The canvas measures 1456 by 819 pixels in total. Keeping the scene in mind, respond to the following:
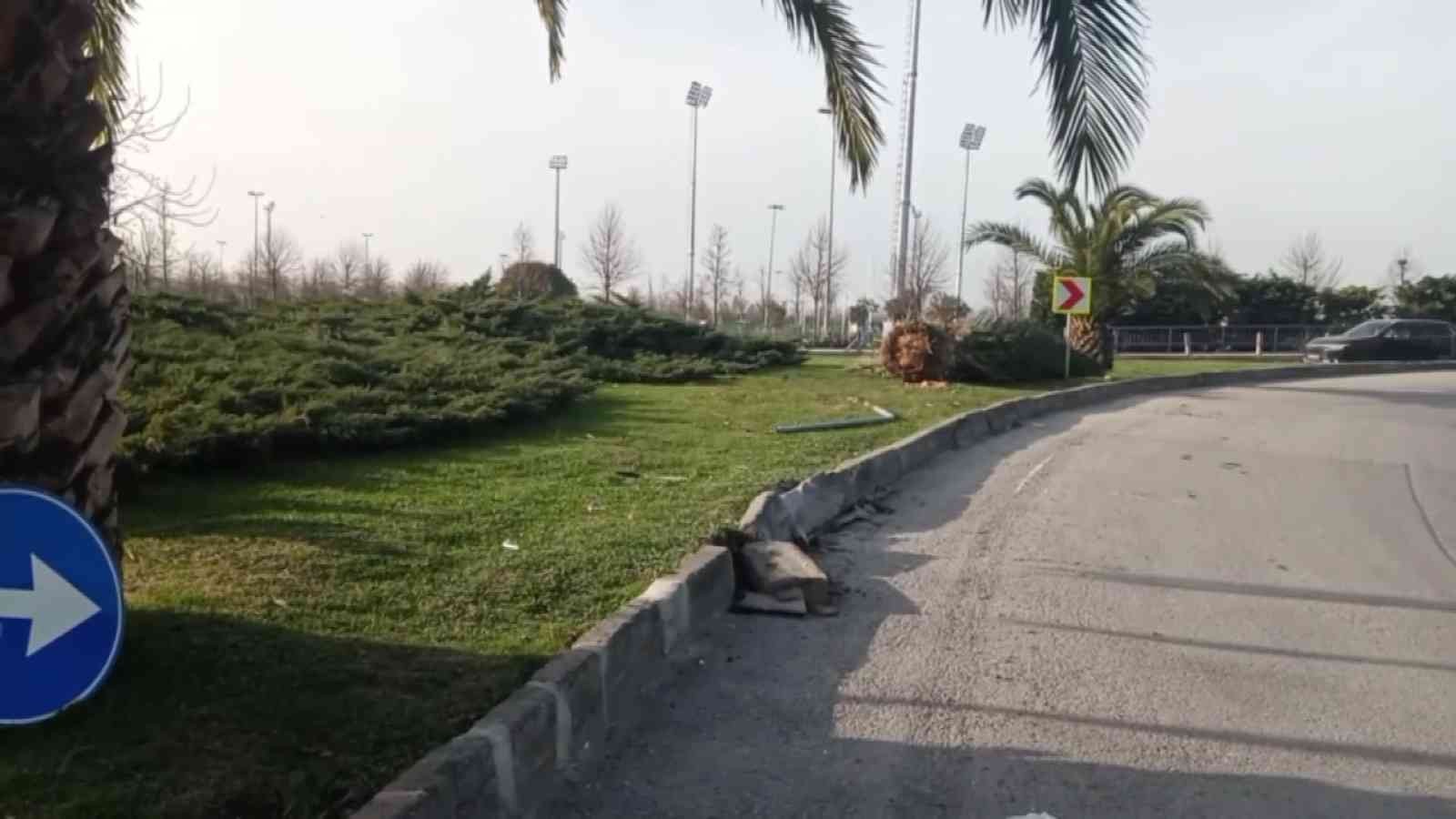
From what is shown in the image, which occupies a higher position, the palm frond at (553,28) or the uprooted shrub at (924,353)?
the palm frond at (553,28)

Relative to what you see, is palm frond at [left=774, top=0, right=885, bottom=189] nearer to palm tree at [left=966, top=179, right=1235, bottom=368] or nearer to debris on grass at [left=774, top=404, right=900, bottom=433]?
debris on grass at [left=774, top=404, right=900, bottom=433]

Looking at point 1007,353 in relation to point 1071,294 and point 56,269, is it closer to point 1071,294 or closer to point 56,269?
point 1071,294

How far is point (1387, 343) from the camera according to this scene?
36.9m

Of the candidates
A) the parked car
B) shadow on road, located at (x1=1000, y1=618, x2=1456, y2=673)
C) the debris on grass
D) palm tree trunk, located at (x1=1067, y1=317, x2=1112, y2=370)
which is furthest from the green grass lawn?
the parked car

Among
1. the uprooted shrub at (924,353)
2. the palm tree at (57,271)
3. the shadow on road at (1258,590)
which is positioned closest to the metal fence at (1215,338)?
the uprooted shrub at (924,353)

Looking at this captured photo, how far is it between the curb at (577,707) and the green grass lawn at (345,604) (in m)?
0.15

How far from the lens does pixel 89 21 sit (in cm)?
441

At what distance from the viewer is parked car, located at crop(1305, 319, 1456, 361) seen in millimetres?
36312

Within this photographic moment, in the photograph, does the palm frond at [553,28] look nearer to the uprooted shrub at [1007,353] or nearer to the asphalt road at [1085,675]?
the asphalt road at [1085,675]

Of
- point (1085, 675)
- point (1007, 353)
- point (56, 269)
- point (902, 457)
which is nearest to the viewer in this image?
point (56, 269)

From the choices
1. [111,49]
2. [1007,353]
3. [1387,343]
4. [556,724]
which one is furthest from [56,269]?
[1387,343]

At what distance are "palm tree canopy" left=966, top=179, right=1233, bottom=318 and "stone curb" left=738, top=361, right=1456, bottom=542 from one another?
2.86m

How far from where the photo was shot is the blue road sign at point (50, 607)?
310 cm

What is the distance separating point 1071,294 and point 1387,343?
1968 cm
